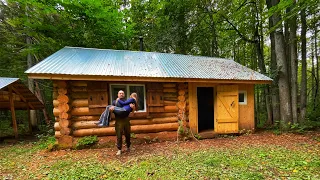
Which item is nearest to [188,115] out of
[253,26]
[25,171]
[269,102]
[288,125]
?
[288,125]

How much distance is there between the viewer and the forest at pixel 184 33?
718 centimetres

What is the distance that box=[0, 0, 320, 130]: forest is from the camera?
718 centimetres

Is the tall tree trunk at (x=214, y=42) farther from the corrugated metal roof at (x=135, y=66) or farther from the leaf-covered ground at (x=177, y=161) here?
the leaf-covered ground at (x=177, y=161)

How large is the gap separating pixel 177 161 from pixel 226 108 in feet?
12.0

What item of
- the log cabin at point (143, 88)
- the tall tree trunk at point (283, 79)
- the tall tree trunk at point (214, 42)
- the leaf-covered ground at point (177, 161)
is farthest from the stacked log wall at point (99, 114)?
the tall tree trunk at point (214, 42)

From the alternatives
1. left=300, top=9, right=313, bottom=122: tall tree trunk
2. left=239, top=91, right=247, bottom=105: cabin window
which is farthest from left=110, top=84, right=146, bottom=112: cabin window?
left=300, top=9, right=313, bottom=122: tall tree trunk

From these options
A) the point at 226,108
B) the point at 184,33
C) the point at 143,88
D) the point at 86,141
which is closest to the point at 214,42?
the point at 184,33

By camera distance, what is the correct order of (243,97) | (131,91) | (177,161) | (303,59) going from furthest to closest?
(303,59)
(243,97)
(131,91)
(177,161)

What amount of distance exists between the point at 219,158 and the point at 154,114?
2.73 metres

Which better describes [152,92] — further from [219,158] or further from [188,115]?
[219,158]

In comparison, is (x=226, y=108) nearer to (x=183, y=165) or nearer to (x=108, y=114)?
(x=183, y=165)

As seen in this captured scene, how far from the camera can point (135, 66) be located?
6.21 m

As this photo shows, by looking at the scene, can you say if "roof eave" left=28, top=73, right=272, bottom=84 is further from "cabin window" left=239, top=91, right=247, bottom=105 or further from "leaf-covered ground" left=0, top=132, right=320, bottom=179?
"leaf-covered ground" left=0, top=132, right=320, bottom=179

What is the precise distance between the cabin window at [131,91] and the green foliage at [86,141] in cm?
149
